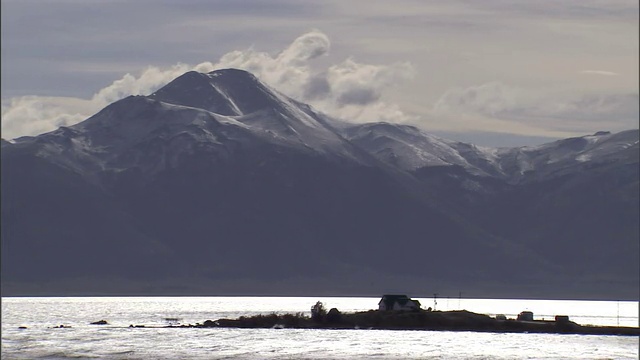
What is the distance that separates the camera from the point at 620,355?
621 feet

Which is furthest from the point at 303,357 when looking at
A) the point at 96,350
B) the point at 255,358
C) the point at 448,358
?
the point at 96,350

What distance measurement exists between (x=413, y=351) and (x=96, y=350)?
1645 inches

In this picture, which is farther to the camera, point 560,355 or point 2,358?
point 560,355

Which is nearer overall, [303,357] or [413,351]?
[303,357]

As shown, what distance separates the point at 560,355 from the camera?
191750mm

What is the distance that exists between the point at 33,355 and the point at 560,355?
219 ft

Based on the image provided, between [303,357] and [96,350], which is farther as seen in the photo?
[96,350]

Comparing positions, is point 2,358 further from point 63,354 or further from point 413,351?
point 413,351

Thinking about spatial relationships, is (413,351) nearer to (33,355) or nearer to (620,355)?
(620,355)

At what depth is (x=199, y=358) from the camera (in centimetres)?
18100

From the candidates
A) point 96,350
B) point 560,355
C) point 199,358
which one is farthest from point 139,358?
point 560,355

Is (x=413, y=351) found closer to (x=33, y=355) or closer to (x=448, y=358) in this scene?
(x=448, y=358)

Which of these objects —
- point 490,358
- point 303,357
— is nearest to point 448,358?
point 490,358

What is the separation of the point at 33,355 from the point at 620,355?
73.6m
